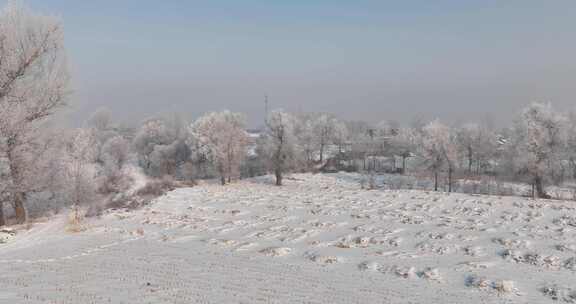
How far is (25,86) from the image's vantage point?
16750 millimetres

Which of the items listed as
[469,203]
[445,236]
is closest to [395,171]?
[469,203]

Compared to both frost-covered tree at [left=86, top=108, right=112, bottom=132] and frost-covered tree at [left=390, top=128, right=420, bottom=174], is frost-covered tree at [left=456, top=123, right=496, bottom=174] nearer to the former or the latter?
frost-covered tree at [left=390, top=128, right=420, bottom=174]

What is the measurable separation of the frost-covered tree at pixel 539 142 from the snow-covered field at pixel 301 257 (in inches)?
784

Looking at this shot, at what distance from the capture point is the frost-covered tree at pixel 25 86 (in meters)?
15.7

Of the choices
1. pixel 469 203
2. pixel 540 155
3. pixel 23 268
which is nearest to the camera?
pixel 23 268

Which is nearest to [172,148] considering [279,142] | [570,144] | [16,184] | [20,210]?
[279,142]

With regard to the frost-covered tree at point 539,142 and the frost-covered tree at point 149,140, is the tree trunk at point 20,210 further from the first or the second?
the frost-covered tree at point 149,140

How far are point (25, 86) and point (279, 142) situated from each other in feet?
101

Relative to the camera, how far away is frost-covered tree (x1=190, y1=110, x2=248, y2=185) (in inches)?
1812

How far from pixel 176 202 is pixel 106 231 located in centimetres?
803

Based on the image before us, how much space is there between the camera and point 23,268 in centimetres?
1064

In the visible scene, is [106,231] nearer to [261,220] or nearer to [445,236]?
[261,220]

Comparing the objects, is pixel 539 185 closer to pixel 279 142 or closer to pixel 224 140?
pixel 279 142

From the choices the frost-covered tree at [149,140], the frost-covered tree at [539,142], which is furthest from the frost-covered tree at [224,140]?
the frost-covered tree at [539,142]
